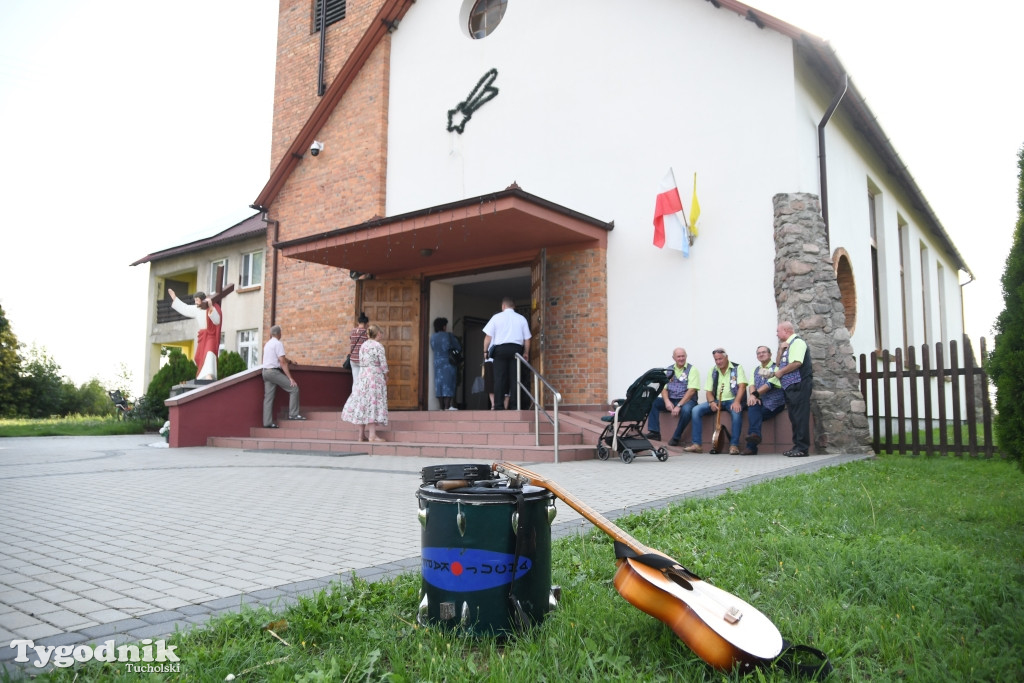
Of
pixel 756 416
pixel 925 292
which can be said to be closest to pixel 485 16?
pixel 756 416

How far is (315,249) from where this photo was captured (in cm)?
1305

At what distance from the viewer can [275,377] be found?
13.1 m

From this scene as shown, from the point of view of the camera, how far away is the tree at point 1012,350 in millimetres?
3654

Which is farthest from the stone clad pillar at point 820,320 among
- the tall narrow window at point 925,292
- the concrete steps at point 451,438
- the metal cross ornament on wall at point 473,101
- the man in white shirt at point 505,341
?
the tall narrow window at point 925,292

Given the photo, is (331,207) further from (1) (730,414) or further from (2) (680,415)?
(1) (730,414)

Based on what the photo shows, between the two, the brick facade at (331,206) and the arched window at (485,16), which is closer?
the arched window at (485,16)

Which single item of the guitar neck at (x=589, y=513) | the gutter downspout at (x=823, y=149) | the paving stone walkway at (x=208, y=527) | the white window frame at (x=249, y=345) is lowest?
the paving stone walkway at (x=208, y=527)

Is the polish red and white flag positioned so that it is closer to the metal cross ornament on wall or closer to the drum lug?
the metal cross ornament on wall

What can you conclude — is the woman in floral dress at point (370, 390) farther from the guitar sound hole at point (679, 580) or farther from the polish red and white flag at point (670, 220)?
the guitar sound hole at point (679, 580)

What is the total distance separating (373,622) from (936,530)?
321 centimetres

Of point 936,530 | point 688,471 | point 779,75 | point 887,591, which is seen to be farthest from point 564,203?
point 887,591

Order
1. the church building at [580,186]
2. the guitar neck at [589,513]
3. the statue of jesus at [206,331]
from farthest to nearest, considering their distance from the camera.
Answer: the statue of jesus at [206,331] < the church building at [580,186] < the guitar neck at [589,513]

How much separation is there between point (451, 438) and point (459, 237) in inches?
137

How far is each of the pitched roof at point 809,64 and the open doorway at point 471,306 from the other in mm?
4980
